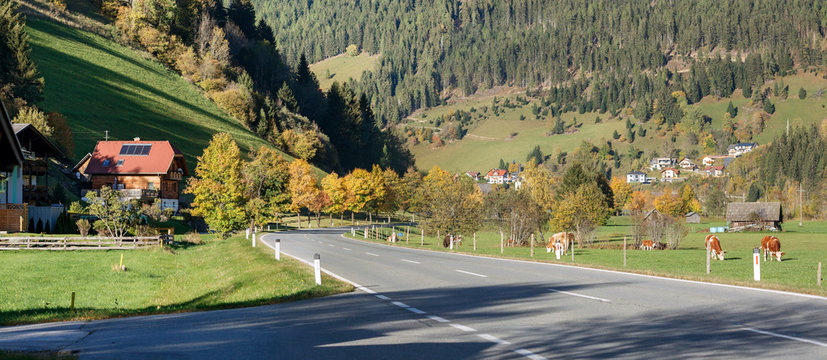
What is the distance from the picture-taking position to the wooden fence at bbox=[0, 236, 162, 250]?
44.1m

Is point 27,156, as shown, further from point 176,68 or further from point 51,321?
point 176,68

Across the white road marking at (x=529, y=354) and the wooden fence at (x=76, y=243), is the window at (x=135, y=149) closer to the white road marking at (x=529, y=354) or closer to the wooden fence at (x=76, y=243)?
the wooden fence at (x=76, y=243)

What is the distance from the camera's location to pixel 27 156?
170 feet

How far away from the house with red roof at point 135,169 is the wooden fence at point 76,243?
29.7 m

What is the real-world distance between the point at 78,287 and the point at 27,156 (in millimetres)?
28271

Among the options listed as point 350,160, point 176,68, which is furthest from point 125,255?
point 350,160

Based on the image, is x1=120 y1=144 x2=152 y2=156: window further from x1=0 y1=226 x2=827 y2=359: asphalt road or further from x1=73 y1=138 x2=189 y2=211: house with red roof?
x1=0 y1=226 x2=827 y2=359: asphalt road

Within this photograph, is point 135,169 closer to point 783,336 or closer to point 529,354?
point 529,354

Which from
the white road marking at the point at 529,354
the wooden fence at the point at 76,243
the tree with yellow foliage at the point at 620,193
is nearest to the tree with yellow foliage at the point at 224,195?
the wooden fence at the point at 76,243

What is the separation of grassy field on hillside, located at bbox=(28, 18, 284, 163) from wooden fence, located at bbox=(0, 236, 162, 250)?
3787 centimetres

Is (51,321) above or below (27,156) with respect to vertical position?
below

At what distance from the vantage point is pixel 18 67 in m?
78.8

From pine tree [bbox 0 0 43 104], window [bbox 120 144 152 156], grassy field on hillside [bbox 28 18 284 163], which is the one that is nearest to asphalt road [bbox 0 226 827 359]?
window [bbox 120 144 152 156]

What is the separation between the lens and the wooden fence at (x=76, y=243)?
44.1 meters
